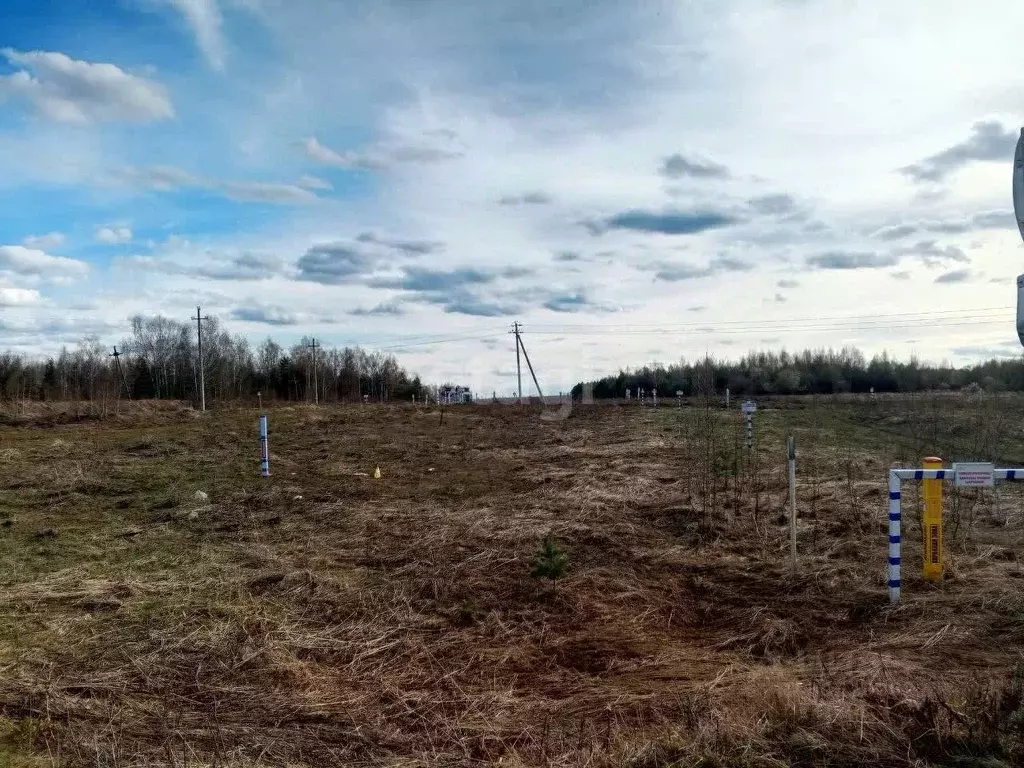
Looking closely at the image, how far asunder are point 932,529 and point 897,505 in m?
0.72

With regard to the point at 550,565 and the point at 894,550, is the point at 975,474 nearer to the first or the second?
the point at 894,550

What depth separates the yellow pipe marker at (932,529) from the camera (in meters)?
6.92

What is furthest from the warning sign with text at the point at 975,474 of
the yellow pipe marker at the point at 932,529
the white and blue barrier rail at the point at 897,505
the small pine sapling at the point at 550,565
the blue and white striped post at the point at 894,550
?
the small pine sapling at the point at 550,565

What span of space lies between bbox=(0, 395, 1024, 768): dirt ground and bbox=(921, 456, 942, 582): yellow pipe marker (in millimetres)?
196

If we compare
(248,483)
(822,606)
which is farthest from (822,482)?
(248,483)

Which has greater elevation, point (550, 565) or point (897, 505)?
point (897, 505)

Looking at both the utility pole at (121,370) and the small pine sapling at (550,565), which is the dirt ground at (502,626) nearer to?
the small pine sapling at (550,565)

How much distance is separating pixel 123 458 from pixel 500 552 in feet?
42.5

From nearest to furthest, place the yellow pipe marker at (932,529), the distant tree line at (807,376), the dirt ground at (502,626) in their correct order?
the dirt ground at (502,626) → the yellow pipe marker at (932,529) → the distant tree line at (807,376)

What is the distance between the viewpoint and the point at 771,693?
175 inches

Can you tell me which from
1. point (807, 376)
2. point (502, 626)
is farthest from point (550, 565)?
point (807, 376)

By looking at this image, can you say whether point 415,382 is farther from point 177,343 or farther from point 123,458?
point 123,458

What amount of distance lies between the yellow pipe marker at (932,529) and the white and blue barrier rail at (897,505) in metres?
0.23

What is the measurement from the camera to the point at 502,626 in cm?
630
